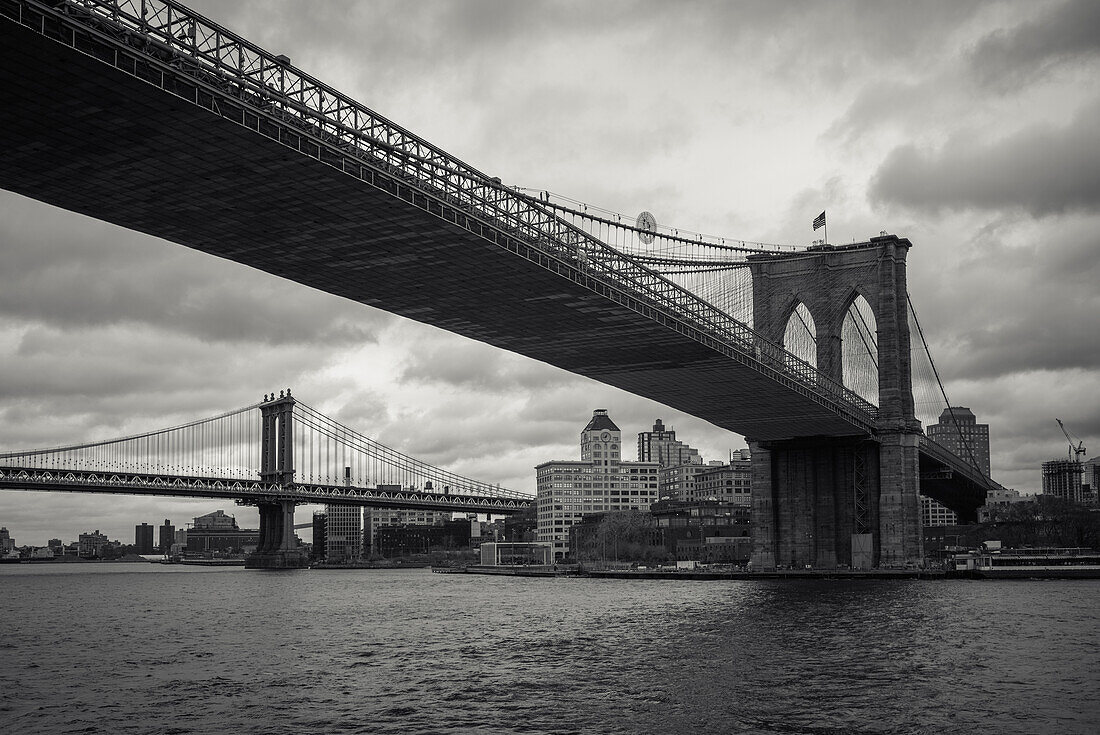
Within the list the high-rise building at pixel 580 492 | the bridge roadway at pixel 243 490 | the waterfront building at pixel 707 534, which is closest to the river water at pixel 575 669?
the bridge roadway at pixel 243 490

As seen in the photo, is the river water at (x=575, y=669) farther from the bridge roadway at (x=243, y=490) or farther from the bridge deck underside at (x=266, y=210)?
the bridge roadway at (x=243, y=490)

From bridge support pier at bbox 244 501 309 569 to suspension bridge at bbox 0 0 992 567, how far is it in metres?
85.9

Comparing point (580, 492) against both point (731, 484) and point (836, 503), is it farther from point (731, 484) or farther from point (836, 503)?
point (836, 503)

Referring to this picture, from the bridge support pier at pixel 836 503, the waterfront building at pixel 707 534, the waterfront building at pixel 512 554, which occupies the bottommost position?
the waterfront building at pixel 512 554

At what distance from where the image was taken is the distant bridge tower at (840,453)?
278 ft

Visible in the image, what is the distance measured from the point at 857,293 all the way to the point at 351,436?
9117cm

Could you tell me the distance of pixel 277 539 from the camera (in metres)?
159

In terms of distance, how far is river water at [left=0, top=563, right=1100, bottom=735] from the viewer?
2417cm

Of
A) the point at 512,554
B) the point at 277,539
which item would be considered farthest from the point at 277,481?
the point at 512,554

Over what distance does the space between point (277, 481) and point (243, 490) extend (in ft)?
40.0

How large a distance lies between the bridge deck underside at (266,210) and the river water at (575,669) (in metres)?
Answer: 13.4

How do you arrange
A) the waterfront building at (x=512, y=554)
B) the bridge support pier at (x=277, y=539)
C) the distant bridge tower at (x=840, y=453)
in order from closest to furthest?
the distant bridge tower at (x=840, y=453)
the waterfront building at (x=512, y=554)
the bridge support pier at (x=277, y=539)

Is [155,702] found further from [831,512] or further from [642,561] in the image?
[642,561]

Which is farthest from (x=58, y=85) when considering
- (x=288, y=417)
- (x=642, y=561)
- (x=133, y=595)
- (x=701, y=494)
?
(x=701, y=494)
